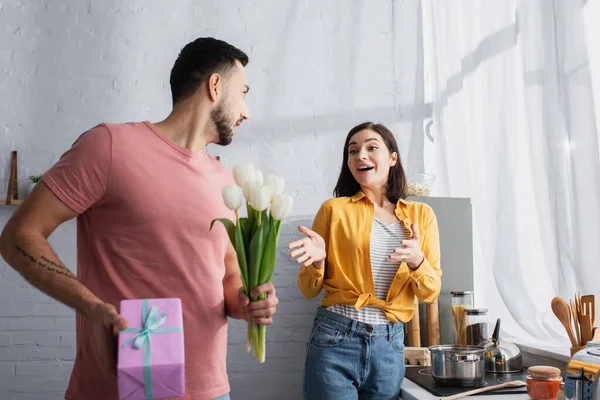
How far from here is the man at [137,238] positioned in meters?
1.26

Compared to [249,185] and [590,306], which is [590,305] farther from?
[249,185]

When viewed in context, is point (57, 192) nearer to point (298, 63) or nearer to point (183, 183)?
point (183, 183)

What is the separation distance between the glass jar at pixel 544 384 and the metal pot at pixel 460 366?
44 centimetres

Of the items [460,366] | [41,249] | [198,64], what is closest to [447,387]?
[460,366]

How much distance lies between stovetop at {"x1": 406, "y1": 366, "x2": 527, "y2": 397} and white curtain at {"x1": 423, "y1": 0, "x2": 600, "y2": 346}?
10.0 inches

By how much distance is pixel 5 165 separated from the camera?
3.22 metres

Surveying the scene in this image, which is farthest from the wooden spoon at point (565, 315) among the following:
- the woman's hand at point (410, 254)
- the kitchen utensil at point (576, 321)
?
the woman's hand at point (410, 254)

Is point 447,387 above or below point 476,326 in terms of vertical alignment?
below

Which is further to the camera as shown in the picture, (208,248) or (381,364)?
(381,364)

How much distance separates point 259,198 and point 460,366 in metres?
1.27

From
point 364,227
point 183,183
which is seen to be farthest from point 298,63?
point 183,183

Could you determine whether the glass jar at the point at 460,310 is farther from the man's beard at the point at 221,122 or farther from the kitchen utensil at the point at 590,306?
the man's beard at the point at 221,122

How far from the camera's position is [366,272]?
2305mm

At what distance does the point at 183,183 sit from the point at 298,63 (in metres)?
2.26
